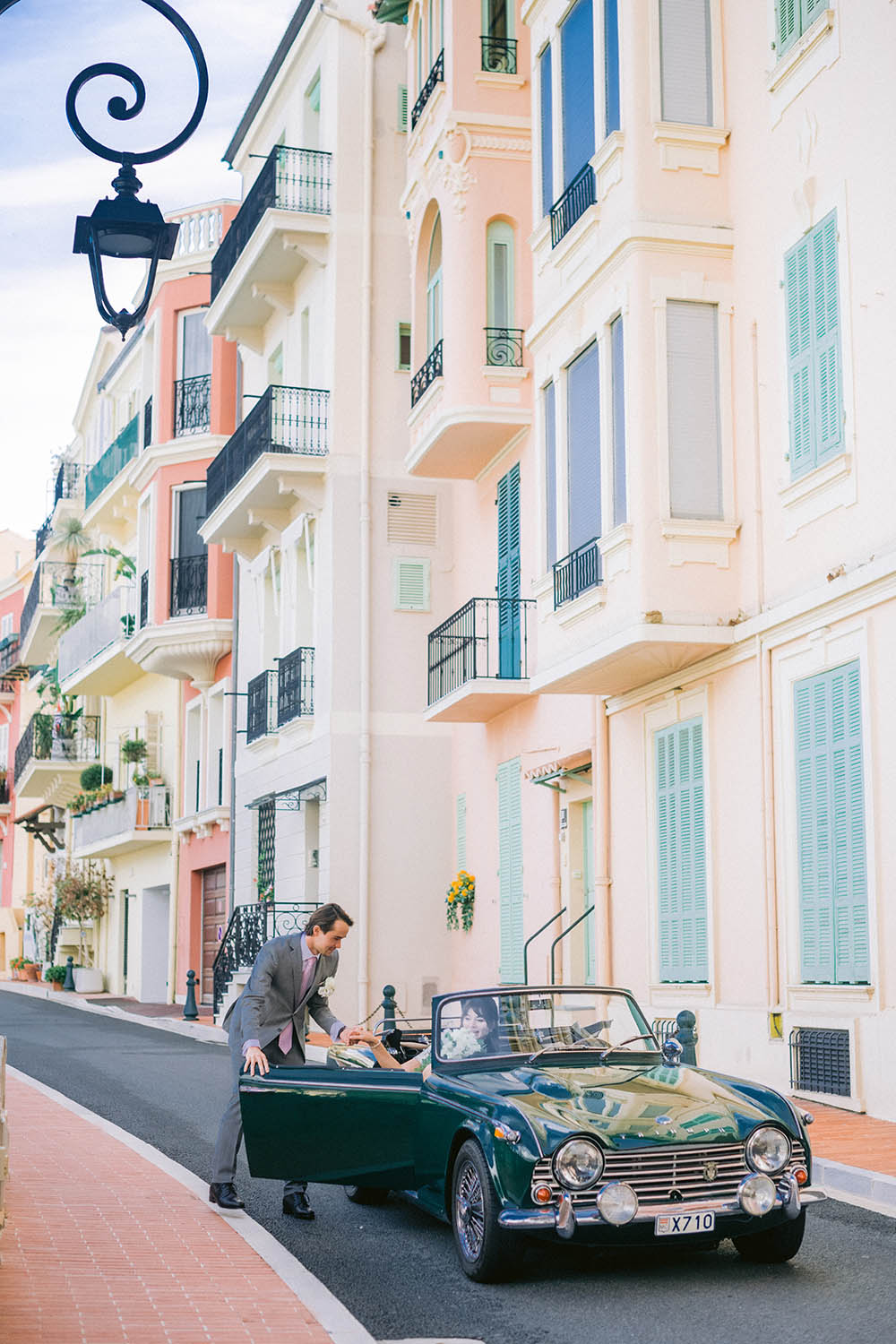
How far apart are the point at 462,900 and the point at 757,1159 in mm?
15908

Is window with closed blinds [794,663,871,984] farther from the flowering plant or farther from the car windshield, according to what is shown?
the flowering plant

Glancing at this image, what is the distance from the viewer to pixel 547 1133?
7332mm

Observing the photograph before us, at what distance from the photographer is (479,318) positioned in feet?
69.3

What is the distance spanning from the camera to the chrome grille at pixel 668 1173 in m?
7.25

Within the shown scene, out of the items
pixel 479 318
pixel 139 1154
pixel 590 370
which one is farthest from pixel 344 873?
pixel 139 1154

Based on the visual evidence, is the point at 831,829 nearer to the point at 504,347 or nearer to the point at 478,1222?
the point at 478,1222

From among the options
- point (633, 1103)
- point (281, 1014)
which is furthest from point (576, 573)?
point (633, 1103)

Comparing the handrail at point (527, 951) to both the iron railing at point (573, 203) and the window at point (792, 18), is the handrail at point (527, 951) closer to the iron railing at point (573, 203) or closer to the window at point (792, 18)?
the iron railing at point (573, 203)

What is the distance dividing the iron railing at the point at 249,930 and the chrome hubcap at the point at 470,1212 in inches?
648

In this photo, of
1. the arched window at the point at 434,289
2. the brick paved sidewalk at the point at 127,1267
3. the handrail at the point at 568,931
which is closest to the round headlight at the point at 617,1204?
the brick paved sidewalk at the point at 127,1267

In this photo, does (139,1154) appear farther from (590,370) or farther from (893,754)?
(590,370)

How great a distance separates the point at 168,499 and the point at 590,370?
18192mm

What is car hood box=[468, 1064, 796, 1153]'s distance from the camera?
24.2ft

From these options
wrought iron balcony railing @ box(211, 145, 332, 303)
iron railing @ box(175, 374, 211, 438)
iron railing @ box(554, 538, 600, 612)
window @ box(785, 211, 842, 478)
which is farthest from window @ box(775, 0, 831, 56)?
iron railing @ box(175, 374, 211, 438)
